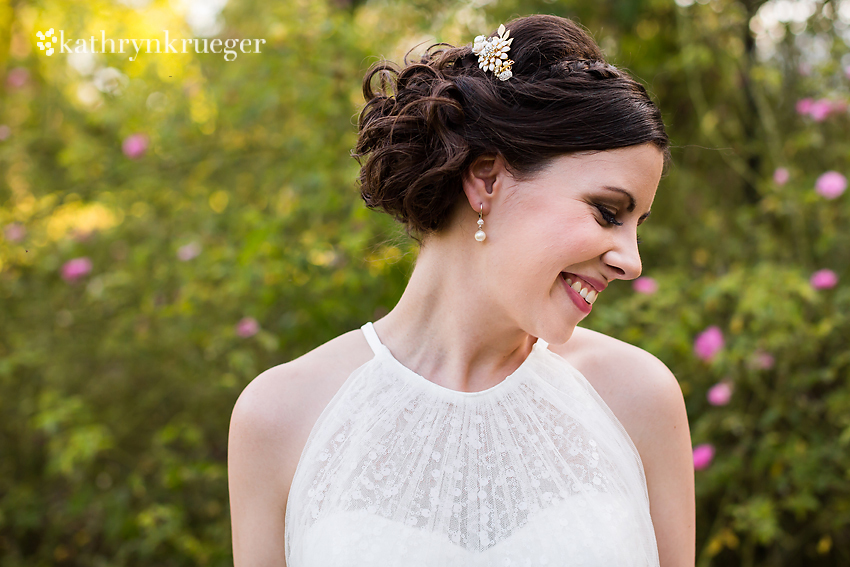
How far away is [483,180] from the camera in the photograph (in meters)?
1.36

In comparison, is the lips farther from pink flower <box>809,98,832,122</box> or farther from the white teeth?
pink flower <box>809,98,832,122</box>

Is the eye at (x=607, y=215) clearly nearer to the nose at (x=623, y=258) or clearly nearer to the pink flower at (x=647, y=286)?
the nose at (x=623, y=258)

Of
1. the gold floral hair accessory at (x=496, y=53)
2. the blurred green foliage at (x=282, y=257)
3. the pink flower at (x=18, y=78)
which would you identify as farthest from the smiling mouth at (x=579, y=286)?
the pink flower at (x=18, y=78)

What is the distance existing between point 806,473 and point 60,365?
10.0 feet

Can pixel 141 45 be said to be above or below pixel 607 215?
above

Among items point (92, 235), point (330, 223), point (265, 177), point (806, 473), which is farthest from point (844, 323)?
point (92, 235)

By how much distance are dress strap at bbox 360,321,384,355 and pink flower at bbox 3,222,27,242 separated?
233 cm

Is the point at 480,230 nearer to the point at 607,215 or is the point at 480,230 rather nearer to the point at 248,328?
the point at 607,215

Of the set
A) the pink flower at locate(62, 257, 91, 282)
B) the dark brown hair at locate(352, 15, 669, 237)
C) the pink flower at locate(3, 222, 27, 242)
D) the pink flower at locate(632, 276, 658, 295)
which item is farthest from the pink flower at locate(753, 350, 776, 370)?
the pink flower at locate(3, 222, 27, 242)

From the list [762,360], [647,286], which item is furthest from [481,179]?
[762,360]

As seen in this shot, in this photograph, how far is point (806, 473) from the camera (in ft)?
7.29

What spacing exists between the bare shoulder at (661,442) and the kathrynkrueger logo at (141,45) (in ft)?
6.94

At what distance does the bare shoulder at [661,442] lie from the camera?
1.49 metres

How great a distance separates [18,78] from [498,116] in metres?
3.43
